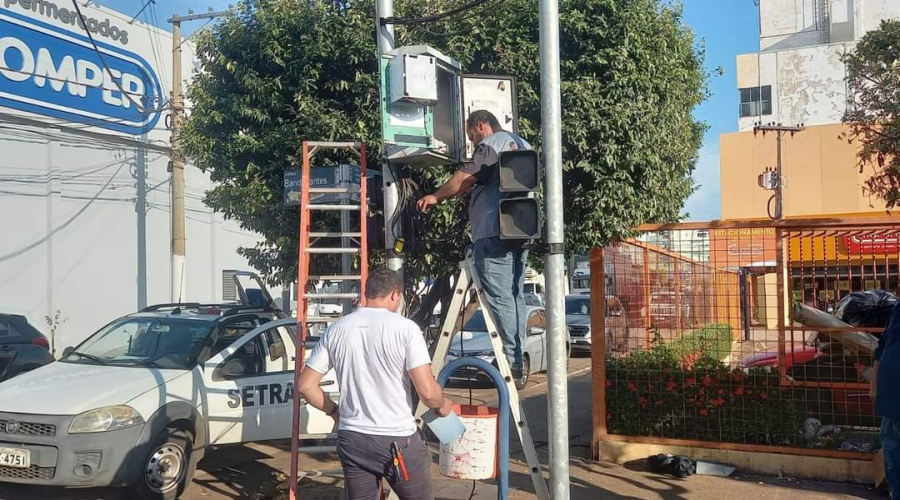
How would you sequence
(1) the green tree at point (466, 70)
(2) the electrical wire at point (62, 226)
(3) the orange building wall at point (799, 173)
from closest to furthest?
(1) the green tree at point (466, 70), (2) the electrical wire at point (62, 226), (3) the orange building wall at point (799, 173)

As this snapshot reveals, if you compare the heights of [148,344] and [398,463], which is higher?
[148,344]

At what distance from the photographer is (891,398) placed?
4.65m

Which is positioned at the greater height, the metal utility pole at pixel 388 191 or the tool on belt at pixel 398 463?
the metal utility pole at pixel 388 191

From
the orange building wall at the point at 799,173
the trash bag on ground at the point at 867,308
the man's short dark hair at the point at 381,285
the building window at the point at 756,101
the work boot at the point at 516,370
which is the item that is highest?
the building window at the point at 756,101

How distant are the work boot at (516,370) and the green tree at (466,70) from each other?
1.68 m

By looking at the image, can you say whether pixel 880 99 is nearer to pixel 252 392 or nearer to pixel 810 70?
pixel 252 392

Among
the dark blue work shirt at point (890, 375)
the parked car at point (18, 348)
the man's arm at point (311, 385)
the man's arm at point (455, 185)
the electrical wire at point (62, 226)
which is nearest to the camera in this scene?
the man's arm at point (311, 385)

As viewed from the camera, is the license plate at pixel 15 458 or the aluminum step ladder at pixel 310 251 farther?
the license plate at pixel 15 458

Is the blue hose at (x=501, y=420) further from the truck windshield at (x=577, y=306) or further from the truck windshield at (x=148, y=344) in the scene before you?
the truck windshield at (x=577, y=306)

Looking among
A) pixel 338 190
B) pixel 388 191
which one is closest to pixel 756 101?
pixel 338 190

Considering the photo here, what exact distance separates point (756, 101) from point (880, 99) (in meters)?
35.6

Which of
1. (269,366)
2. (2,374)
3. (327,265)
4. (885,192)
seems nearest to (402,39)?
(327,265)

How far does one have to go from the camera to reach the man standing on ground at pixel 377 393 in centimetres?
423

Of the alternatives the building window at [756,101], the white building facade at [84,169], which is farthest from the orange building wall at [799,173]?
the white building facade at [84,169]
